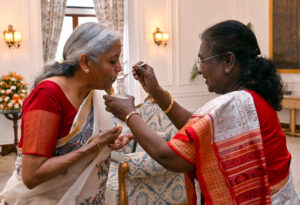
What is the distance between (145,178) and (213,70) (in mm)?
2025

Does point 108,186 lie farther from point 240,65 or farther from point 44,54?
point 44,54

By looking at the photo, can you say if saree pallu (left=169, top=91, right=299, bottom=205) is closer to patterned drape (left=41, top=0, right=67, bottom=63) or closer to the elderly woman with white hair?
the elderly woman with white hair

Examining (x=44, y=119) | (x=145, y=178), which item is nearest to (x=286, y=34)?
(x=145, y=178)

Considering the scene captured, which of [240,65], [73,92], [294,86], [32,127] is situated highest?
[240,65]

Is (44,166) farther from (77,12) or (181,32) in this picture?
(181,32)

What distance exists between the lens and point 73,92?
1.92 metres

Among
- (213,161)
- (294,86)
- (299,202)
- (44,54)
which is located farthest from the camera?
(294,86)

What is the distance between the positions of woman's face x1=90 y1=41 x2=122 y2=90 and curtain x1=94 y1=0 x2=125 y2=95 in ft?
19.8

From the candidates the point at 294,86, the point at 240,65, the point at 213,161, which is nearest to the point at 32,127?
the point at 213,161

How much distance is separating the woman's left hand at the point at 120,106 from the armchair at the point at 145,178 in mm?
1568

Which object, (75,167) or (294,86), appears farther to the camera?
(294,86)

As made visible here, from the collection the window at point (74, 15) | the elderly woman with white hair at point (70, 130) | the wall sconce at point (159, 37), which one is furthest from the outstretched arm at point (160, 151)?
the wall sconce at point (159, 37)

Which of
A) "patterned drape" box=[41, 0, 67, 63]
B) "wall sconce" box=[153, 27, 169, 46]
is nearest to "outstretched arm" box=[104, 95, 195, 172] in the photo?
"patterned drape" box=[41, 0, 67, 63]

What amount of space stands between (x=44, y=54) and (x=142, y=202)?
196 inches
